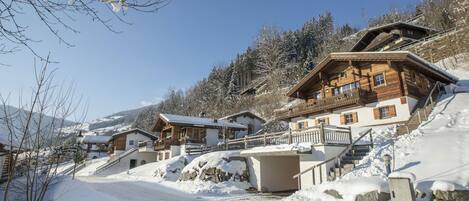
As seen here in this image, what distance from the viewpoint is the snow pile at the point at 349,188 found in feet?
31.6

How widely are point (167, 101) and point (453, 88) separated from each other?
242 ft

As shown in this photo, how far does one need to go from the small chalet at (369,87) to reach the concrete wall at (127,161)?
20.9 m

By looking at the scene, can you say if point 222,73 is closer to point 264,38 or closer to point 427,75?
point 264,38

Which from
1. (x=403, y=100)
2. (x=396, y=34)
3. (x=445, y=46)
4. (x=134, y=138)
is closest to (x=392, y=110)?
(x=403, y=100)

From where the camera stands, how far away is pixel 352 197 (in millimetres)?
9797

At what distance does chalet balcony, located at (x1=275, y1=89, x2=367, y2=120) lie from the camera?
22.5 metres

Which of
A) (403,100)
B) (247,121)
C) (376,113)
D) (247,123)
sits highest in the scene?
(247,121)

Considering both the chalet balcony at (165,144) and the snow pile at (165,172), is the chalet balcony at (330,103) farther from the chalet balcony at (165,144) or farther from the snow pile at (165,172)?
the chalet balcony at (165,144)

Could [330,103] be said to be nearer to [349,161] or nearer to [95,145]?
[349,161]

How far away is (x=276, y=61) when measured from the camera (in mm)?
52781

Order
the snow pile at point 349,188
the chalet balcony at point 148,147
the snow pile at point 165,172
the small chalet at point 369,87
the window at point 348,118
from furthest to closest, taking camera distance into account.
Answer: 1. the chalet balcony at point 148,147
2. the window at point 348,118
3. the snow pile at point 165,172
4. the small chalet at point 369,87
5. the snow pile at point 349,188

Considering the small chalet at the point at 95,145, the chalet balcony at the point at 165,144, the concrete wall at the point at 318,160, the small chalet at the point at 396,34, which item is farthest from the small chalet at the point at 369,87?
the small chalet at the point at 95,145

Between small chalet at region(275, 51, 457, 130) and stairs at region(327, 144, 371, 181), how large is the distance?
767cm

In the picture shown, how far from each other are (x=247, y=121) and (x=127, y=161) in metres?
18.9
